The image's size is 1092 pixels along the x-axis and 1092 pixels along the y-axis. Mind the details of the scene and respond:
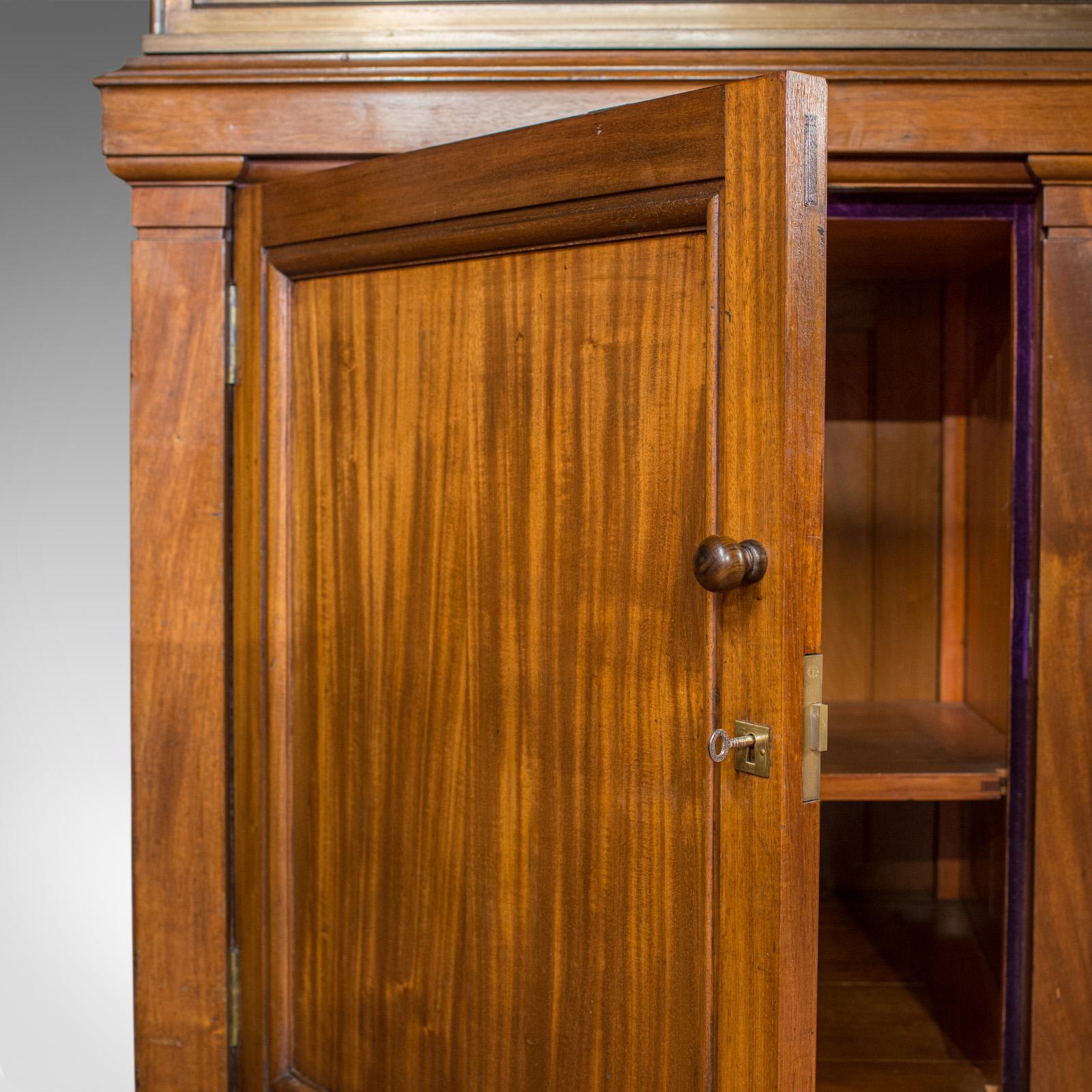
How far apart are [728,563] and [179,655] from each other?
0.79m

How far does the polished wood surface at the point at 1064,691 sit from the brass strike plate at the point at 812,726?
1.67ft

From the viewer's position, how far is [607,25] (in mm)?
1425

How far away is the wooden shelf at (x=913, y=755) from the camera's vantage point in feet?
4.89

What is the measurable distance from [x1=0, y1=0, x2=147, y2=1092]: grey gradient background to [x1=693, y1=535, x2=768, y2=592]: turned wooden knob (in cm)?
121

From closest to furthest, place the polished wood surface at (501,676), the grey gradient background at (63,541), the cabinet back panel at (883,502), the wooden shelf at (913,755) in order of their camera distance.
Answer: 1. the polished wood surface at (501,676)
2. the wooden shelf at (913,755)
3. the grey gradient background at (63,541)
4. the cabinet back panel at (883,502)

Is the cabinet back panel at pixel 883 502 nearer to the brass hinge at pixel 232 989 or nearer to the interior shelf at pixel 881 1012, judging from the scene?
the interior shelf at pixel 881 1012

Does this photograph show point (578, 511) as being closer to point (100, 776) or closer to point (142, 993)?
point (142, 993)

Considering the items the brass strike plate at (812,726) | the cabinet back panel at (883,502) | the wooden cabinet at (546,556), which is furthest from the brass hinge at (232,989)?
the cabinet back panel at (883,502)

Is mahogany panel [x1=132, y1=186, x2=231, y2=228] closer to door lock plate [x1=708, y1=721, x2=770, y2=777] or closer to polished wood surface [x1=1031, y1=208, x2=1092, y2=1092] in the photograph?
door lock plate [x1=708, y1=721, x2=770, y2=777]

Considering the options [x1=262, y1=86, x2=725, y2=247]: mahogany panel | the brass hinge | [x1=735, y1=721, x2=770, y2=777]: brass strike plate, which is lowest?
the brass hinge

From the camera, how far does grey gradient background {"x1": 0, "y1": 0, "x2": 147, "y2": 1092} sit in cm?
188

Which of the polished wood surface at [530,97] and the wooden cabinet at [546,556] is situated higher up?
the polished wood surface at [530,97]

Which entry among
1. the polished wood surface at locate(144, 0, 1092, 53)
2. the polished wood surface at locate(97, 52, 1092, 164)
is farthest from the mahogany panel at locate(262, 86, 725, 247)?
the polished wood surface at locate(144, 0, 1092, 53)

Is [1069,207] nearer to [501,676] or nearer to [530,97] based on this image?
[530,97]
